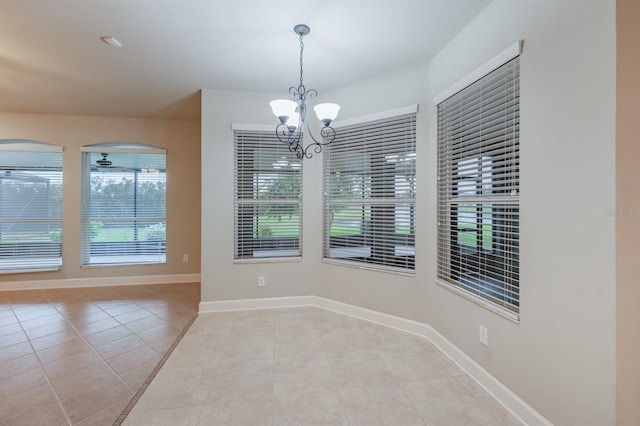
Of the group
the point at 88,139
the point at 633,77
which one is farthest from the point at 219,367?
the point at 88,139

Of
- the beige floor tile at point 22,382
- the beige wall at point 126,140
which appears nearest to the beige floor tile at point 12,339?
the beige floor tile at point 22,382

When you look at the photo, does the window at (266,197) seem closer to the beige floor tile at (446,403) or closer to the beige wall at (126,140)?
the beige wall at (126,140)

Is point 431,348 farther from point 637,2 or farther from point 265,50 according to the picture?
point 265,50

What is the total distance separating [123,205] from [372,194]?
4.26 metres

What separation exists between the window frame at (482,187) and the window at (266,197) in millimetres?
1762

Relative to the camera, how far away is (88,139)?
472 cm

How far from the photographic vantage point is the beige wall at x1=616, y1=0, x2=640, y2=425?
128 cm

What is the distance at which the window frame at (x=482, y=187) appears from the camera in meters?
1.90

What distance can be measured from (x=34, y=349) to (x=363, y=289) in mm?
3222

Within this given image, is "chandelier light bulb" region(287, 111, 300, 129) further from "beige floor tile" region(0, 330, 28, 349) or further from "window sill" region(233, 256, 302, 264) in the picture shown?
"beige floor tile" region(0, 330, 28, 349)

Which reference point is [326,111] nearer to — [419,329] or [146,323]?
[419,329]

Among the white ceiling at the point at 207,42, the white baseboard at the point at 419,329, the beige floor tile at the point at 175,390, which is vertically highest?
the white ceiling at the point at 207,42

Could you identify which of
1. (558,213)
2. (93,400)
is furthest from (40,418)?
(558,213)

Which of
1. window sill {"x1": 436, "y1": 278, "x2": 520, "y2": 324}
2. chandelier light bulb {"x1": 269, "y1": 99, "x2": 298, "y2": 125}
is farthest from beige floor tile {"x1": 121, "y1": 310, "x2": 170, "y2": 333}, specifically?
window sill {"x1": 436, "y1": 278, "x2": 520, "y2": 324}
